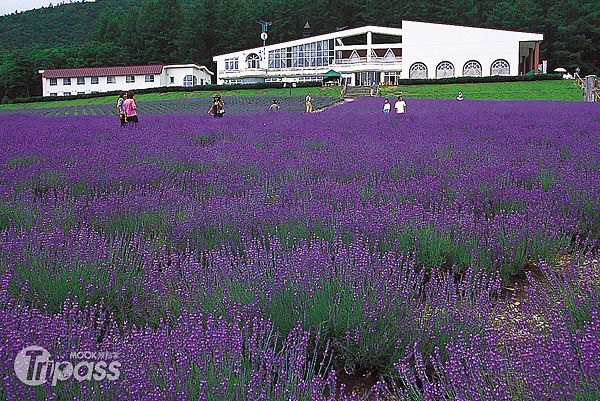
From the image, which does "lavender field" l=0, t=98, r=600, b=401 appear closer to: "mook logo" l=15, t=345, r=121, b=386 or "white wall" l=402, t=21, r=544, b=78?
"mook logo" l=15, t=345, r=121, b=386

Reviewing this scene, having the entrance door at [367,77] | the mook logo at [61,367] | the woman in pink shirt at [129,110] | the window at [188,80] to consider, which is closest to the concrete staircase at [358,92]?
the entrance door at [367,77]

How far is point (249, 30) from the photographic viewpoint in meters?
77.7

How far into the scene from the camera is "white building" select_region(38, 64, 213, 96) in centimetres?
6688

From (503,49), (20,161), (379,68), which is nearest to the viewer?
(20,161)

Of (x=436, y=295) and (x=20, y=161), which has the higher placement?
(x=20, y=161)

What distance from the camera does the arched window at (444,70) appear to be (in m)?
56.4

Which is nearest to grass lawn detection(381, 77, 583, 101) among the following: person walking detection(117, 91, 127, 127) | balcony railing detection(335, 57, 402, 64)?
balcony railing detection(335, 57, 402, 64)

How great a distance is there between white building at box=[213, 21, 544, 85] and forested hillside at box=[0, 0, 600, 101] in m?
7.28

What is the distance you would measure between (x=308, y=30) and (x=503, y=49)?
2916cm

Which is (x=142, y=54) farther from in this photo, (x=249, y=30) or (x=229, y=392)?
(x=229, y=392)

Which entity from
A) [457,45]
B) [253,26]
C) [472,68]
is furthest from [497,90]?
[253,26]

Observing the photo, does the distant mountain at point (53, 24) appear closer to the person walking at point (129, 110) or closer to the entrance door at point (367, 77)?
the entrance door at point (367, 77)

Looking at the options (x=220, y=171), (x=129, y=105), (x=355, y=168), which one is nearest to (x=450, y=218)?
(x=355, y=168)

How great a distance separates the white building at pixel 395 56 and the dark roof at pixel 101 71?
865 centimetres
